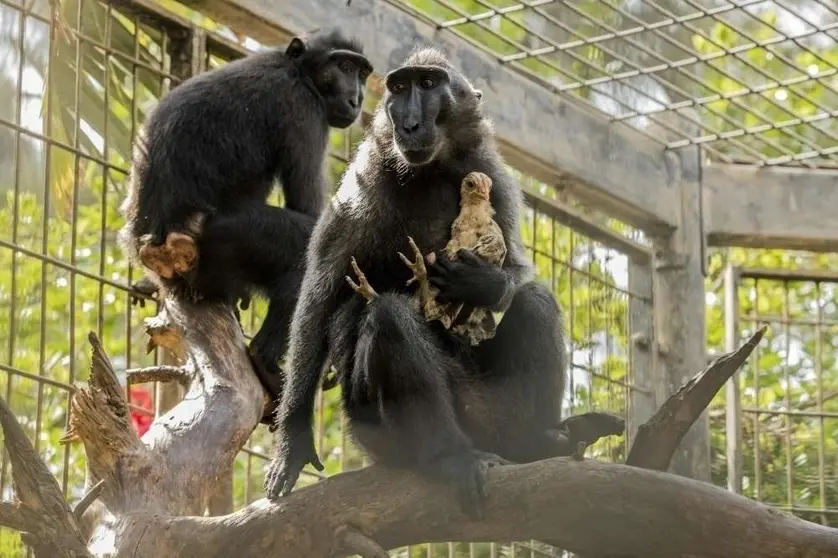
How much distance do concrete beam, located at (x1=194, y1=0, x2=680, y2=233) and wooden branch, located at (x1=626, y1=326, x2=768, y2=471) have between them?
3468 millimetres

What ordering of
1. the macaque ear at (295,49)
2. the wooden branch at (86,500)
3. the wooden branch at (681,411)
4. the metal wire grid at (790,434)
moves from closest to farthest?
the wooden branch at (681,411), the wooden branch at (86,500), the macaque ear at (295,49), the metal wire grid at (790,434)

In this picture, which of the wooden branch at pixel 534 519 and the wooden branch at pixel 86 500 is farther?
the wooden branch at pixel 86 500

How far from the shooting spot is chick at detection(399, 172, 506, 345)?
5480 mm

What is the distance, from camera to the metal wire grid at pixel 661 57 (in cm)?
773

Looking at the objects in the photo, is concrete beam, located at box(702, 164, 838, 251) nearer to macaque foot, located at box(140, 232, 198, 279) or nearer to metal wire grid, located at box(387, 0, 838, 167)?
metal wire grid, located at box(387, 0, 838, 167)

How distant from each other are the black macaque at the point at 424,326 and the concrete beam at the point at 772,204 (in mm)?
3412

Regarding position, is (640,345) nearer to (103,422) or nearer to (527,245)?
(527,245)

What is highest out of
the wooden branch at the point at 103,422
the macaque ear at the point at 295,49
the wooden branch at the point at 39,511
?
the macaque ear at the point at 295,49

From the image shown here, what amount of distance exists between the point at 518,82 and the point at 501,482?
3934 mm

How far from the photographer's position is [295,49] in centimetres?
794

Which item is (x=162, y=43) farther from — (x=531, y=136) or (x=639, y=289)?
(x=639, y=289)

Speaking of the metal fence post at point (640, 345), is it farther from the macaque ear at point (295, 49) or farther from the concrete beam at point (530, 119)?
the macaque ear at point (295, 49)

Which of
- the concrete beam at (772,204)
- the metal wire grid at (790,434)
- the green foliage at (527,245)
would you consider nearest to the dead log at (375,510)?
the green foliage at (527,245)

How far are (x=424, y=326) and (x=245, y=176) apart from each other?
7.84 feet
